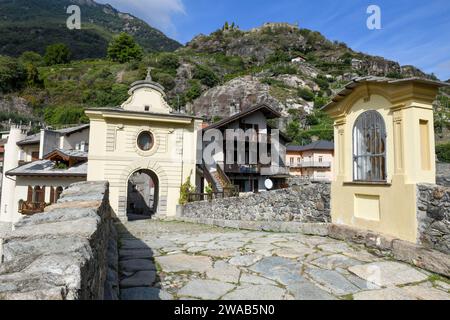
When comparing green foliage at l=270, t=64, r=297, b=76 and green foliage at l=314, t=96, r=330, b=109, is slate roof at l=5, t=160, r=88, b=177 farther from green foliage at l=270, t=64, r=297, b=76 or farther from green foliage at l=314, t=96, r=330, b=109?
green foliage at l=270, t=64, r=297, b=76

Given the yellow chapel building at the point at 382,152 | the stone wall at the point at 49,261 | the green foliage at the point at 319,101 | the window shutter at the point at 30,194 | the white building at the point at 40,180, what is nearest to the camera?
the stone wall at the point at 49,261

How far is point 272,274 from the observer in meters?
4.62

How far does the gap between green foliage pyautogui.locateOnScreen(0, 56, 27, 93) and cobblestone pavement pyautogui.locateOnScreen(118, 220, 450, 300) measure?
227ft

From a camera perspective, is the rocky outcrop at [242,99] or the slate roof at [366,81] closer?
the slate roof at [366,81]

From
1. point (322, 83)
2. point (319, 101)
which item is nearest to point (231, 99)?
point (319, 101)

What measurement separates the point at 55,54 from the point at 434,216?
98.2m

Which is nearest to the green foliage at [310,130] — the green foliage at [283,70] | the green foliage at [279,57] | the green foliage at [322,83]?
the green foliage at [322,83]

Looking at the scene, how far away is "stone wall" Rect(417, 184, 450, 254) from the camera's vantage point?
4.68 metres

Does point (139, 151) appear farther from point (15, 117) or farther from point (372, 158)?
point (15, 117)

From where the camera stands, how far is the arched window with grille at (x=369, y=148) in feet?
20.3

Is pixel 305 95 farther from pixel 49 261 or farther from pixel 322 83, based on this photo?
pixel 49 261

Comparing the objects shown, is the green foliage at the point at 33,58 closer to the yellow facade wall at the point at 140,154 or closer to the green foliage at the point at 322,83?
the green foliage at the point at 322,83

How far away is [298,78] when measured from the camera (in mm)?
75312

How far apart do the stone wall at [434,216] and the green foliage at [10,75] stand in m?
73.3
